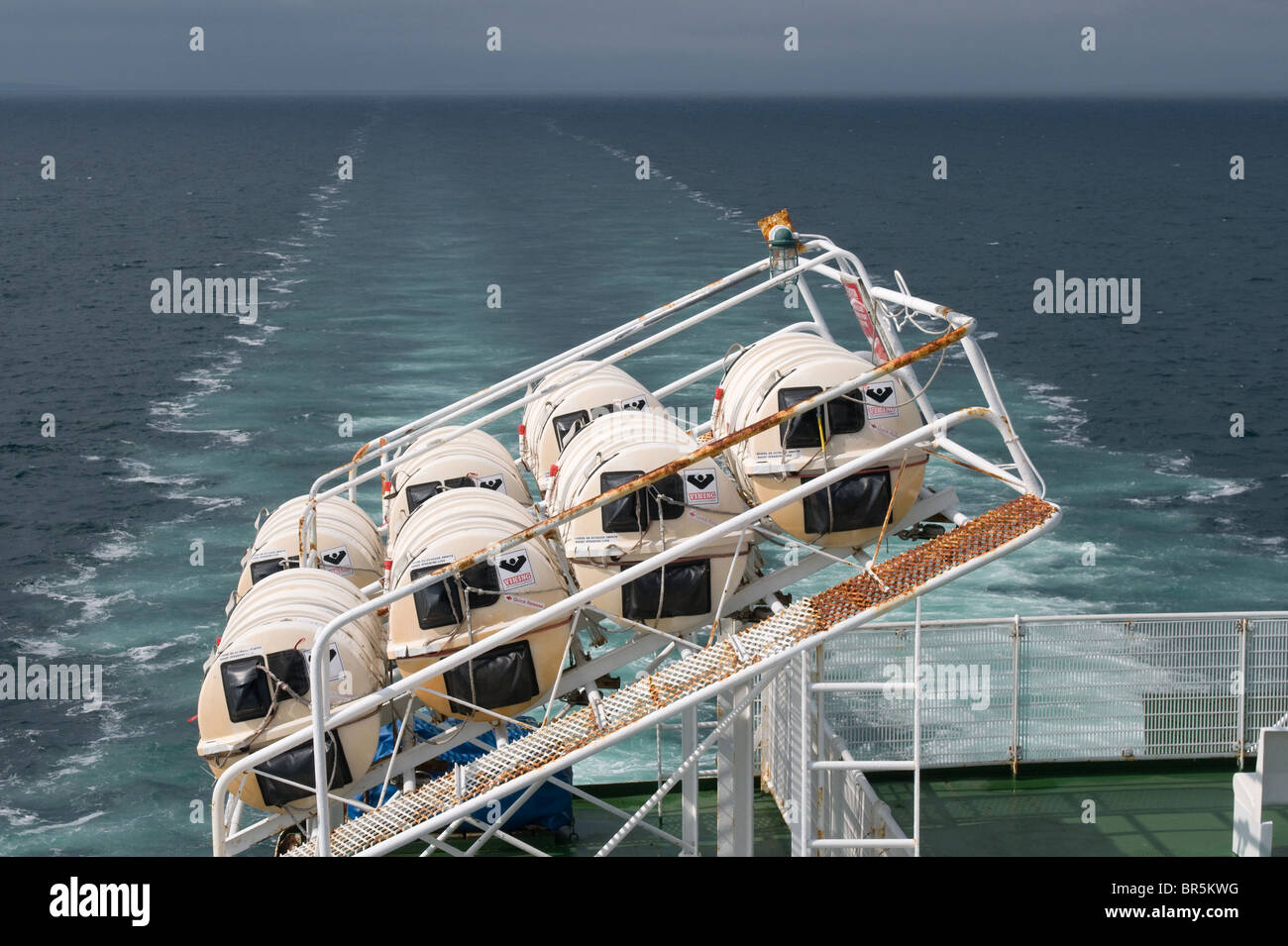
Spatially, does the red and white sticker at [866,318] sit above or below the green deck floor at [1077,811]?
above

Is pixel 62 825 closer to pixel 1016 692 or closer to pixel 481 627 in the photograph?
pixel 481 627

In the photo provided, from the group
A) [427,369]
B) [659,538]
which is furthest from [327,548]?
[427,369]

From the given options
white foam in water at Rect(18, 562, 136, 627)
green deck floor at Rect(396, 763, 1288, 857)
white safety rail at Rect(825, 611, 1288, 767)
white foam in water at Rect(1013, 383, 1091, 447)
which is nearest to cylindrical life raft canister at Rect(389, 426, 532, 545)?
green deck floor at Rect(396, 763, 1288, 857)

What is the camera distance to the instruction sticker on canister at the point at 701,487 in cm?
1571

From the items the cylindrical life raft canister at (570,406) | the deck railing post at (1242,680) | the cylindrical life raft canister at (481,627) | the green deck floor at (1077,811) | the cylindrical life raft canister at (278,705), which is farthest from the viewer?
the cylindrical life raft canister at (570,406)

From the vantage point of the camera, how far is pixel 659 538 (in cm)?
1556

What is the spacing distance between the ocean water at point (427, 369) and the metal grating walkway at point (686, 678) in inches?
511

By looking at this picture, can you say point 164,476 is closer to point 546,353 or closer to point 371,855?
point 546,353

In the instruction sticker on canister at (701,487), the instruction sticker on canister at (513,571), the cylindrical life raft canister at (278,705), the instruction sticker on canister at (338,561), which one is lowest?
the cylindrical life raft canister at (278,705)

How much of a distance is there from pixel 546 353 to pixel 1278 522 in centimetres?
3150

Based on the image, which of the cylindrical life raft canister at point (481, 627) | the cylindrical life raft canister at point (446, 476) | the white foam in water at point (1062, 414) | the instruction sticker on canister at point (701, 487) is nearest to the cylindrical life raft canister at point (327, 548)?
the cylindrical life raft canister at point (446, 476)

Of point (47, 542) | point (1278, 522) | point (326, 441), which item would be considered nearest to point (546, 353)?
point (326, 441)

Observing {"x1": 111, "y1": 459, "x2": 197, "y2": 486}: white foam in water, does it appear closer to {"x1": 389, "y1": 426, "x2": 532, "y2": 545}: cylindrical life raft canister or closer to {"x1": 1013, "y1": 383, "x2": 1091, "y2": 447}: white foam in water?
{"x1": 389, "y1": 426, "x2": 532, "y2": 545}: cylindrical life raft canister

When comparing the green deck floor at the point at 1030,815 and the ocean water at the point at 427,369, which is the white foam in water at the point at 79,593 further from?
the green deck floor at the point at 1030,815
